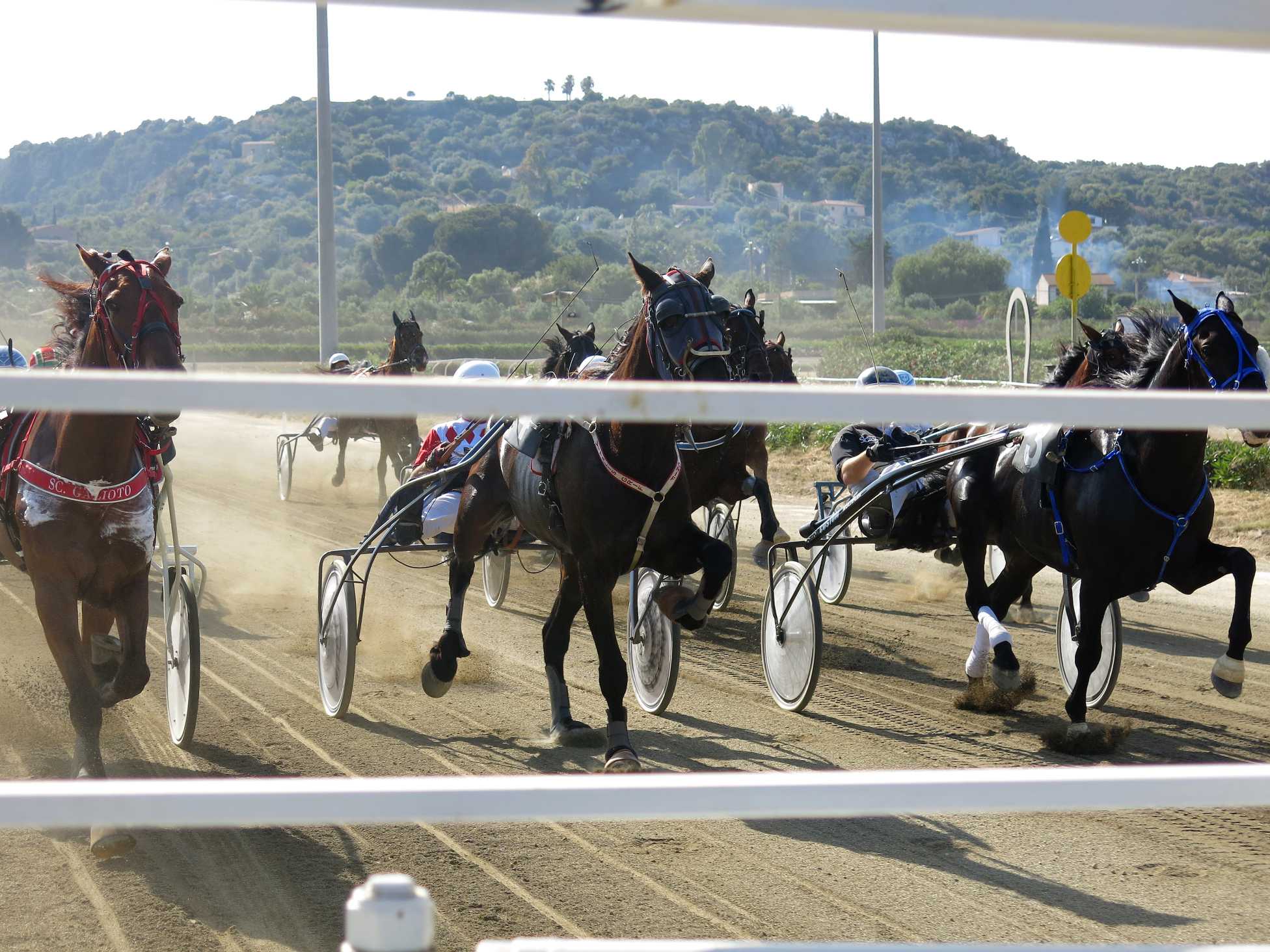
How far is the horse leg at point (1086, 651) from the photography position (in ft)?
18.9

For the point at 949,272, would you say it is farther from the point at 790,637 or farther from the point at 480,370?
the point at 790,637

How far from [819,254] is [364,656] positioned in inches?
3955

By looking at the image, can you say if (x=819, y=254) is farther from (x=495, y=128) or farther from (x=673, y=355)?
(x=673, y=355)

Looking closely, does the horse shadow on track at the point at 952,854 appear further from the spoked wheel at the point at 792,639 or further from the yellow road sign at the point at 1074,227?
the yellow road sign at the point at 1074,227

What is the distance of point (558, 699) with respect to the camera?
616cm

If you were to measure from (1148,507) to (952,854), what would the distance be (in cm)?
212

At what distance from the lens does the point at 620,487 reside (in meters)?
5.49

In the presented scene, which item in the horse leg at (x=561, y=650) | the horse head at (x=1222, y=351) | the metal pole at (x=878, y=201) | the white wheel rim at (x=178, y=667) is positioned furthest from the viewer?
the metal pole at (x=878, y=201)

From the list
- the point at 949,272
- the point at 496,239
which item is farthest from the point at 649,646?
the point at 496,239

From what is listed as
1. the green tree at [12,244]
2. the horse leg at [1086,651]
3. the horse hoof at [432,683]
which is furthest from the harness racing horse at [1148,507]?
the green tree at [12,244]

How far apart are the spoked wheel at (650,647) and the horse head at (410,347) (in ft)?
26.5

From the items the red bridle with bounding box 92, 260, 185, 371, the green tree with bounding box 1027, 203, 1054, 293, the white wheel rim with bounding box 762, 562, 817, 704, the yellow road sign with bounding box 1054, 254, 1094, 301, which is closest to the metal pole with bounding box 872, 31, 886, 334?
the yellow road sign with bounding box 1054, 254, 1094, 301

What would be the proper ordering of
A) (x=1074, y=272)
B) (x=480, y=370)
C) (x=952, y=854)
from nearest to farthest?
1. (x=952, y=854)
2. (x=480, y=370)
3. (x=1074, y=272)

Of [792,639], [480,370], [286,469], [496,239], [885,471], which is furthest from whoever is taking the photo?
[496,239]
